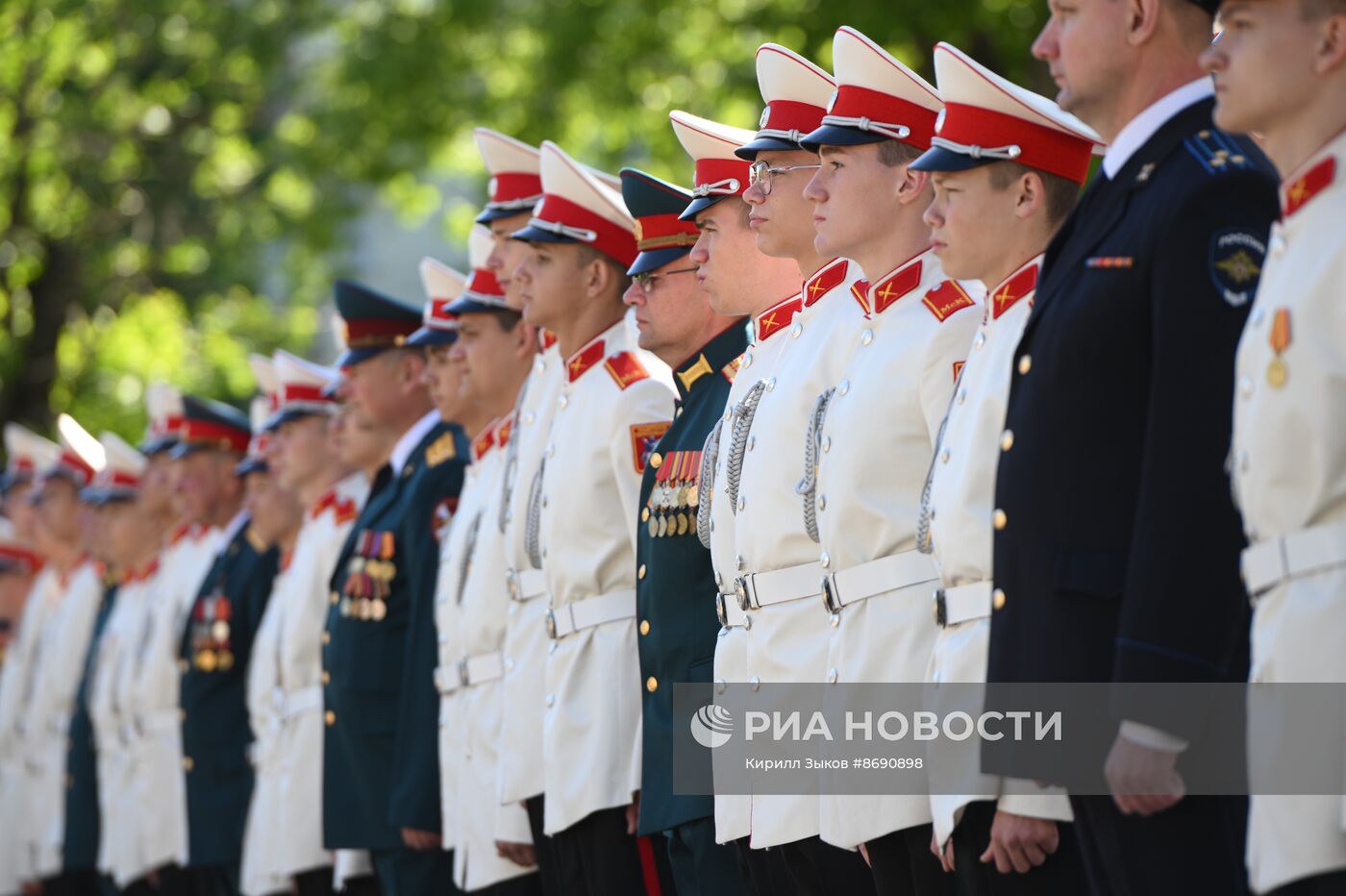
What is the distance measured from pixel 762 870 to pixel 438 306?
135 inches

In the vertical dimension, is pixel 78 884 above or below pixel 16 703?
below

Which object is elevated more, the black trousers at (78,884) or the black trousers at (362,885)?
the black trousers at (78,884)

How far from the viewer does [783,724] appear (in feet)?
16.5

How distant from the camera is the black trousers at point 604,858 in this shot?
6.03 metres

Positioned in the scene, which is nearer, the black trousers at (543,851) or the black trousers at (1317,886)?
the black trousers at (1317,886)

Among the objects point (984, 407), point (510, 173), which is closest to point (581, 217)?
point (510, 173)

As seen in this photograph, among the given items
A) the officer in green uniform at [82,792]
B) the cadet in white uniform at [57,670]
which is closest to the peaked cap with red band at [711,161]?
the officer in green uniform at [82,792]

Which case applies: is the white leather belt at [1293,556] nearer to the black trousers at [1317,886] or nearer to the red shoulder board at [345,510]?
the black trousers at [1317,886]

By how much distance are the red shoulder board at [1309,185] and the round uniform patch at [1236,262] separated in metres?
0.26

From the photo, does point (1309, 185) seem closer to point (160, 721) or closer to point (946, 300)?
point (946, 300)

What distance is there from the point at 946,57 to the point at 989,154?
0.90ft

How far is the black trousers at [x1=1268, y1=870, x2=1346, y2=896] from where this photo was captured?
306 cm

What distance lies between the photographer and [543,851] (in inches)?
255

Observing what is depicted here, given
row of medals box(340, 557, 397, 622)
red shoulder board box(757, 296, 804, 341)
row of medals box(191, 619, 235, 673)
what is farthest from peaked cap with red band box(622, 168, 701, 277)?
row of medals box(191, 619, 235, 673)
